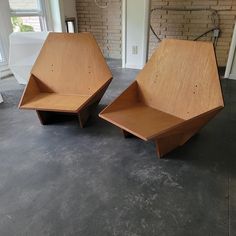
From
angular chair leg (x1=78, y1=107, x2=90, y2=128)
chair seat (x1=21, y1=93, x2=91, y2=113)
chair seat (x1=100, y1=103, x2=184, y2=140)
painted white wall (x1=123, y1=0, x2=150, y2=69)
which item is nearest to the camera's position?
chair seat (x1=100, y1=103, x2=184, y2=140)

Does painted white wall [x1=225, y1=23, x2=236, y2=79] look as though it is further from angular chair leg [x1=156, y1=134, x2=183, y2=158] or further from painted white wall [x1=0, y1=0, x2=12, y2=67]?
painted white wall [x1=0, y1=0, x2=12, y2=67]

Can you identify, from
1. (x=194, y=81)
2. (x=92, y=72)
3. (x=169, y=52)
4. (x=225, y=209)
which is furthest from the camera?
(x=92, y=72)

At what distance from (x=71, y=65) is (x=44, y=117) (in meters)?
0.65

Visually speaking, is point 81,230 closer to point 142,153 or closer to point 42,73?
point 142,153

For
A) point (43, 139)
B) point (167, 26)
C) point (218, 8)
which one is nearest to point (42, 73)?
point (43, 139)

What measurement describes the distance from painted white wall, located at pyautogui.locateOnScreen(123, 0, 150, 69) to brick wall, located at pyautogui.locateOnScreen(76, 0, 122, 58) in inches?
28.2

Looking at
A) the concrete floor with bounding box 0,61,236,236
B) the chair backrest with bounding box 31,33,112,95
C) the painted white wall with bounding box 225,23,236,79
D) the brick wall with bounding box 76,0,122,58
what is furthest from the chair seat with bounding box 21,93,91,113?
the brick wall with bounding box 76,0,122,58

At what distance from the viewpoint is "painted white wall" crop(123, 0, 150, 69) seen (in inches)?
151

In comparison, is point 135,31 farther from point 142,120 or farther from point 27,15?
point 142,120

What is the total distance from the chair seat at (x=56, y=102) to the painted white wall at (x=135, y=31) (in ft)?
7.31

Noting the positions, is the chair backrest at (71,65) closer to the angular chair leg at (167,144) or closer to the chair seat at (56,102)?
the chair seat at (56,102)

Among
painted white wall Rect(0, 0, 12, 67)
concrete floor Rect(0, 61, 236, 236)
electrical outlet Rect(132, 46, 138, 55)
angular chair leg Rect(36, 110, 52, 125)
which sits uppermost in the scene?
painted white wall Rect(0, 0, 12, 67)

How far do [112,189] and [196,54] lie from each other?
1.33 m

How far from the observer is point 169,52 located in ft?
6.86
